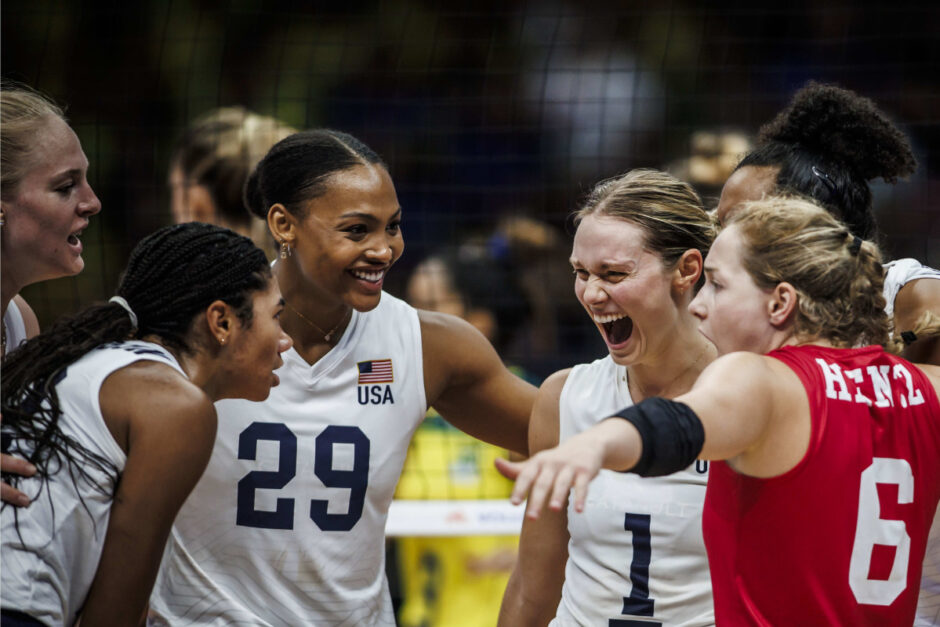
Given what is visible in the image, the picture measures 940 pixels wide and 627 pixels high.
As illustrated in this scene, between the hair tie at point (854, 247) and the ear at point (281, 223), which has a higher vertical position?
the hair tie at point (854, 247)

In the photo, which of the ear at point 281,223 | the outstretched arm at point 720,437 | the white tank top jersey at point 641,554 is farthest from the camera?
the ear at point 281,223

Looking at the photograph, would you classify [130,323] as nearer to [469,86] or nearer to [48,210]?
[48,210]

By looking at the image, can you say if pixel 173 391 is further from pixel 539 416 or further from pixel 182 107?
pixel 182 107

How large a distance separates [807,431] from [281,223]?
1744mm

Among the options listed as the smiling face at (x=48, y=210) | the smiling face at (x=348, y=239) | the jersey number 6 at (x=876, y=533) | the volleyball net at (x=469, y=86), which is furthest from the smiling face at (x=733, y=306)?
the volleyball net at (x=469, y=86)

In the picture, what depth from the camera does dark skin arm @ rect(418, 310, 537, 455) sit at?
3.34m

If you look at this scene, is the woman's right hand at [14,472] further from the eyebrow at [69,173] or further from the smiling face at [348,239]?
the smiling face at [348,239]

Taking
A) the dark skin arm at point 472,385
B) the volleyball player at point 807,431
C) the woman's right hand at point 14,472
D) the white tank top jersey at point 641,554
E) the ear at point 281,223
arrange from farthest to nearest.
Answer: the dark skin arm at point 472,385 → the ear at point 281,223 → the white tank top jersey at point 641,554 → the woman's right hand at point 14,472 → the volleyball player at point 807,431

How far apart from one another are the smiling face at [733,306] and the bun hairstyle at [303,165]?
4.32 feet

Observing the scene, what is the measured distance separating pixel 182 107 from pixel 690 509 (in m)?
5.30

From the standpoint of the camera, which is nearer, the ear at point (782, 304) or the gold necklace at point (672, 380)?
the ear at point (782, 304)

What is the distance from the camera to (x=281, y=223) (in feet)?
10.6

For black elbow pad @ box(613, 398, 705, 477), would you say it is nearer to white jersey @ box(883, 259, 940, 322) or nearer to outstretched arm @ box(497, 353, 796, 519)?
outstretched arm @ box(497, 353, 796, 519)

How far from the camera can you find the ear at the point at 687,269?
3004 mm
